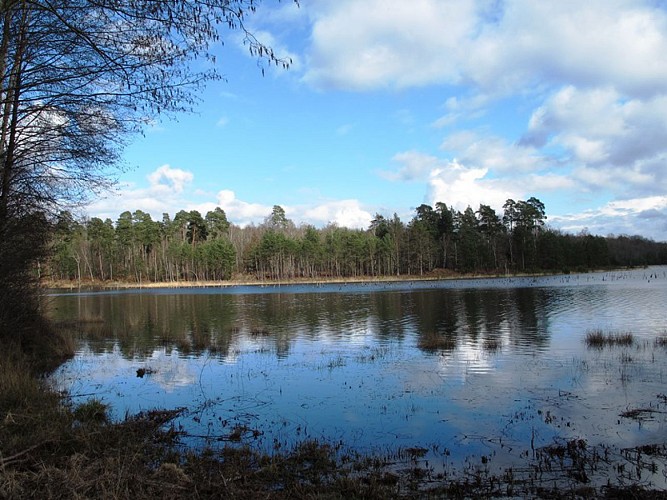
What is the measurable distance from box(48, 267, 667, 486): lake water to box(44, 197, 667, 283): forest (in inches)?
3278

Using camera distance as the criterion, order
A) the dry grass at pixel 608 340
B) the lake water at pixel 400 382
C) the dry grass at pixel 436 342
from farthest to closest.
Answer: the dry grass at pixel 436 342 → the dry grass at pixel 608 340 → the lake water at pixel 400 382

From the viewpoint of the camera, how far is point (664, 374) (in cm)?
1508

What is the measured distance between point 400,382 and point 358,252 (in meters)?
101

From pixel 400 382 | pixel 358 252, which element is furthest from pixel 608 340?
pixel 358 252

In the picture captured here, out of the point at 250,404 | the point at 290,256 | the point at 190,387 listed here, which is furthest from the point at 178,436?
the point at 290,256

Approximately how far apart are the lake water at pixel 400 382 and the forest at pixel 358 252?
8326 centimetres

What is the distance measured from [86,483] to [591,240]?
134 m

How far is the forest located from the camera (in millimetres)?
111688

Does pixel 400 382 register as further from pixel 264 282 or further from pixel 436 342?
pixel 264 282

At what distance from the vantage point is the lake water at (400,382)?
9.89 metres

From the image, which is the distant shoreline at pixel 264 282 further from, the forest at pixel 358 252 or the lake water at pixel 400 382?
the lake water at pixel 400 382

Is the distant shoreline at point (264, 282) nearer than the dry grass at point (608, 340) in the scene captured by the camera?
No

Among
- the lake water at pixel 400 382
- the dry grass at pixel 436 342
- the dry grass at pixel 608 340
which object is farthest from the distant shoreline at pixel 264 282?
the dry grass at pixel 608 340

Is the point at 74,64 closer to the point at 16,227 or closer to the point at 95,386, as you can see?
the point at 16,227
